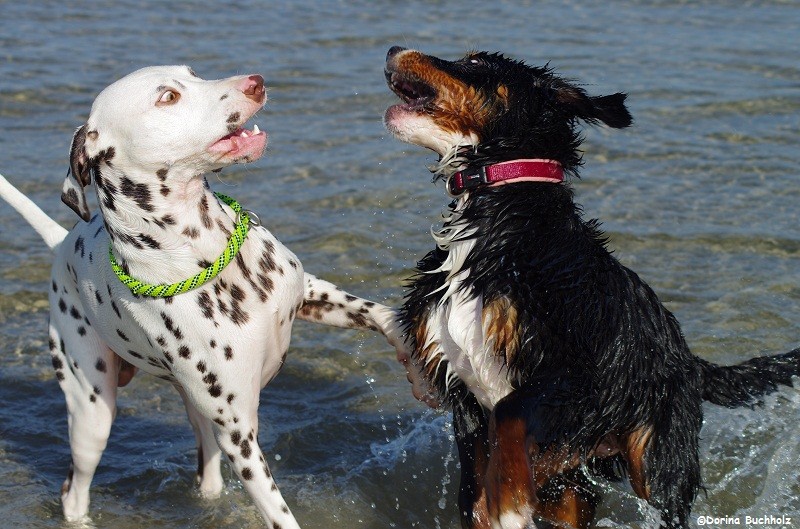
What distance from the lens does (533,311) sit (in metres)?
4.62

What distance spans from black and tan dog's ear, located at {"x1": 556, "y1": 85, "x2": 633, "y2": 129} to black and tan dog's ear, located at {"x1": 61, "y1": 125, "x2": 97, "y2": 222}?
2.07 m

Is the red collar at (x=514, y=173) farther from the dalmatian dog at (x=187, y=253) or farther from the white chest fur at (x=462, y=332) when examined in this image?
the dalmatian dog at (x=187, y=253)

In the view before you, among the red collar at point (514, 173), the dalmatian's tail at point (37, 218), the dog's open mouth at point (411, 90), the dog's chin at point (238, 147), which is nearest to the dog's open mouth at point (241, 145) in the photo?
the dog's chin at point (238, 147)

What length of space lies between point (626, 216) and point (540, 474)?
14.0 feet

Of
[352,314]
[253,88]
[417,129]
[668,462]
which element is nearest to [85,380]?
[352,314]

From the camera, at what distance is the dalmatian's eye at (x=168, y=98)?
4559 millimetres

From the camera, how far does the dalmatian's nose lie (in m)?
4.62

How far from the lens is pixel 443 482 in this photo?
5.99 meters

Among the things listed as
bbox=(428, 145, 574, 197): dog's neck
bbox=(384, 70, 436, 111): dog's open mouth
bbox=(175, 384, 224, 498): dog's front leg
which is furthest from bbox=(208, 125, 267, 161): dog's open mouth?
bbox=(175, 384, 224, 498): dog's front leg

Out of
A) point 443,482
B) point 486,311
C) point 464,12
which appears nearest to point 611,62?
point 464,12

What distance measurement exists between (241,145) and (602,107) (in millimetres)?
1552

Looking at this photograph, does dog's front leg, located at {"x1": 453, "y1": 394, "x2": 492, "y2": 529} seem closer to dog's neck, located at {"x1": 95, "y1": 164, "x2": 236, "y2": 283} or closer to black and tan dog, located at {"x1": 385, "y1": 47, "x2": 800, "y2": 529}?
black and tan dog, located at {"x1": 385, "y1": 47, "x2": 800, "y2": 529}

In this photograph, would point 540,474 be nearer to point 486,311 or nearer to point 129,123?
point 486,311

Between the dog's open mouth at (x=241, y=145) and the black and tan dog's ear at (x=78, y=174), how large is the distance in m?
0.56
